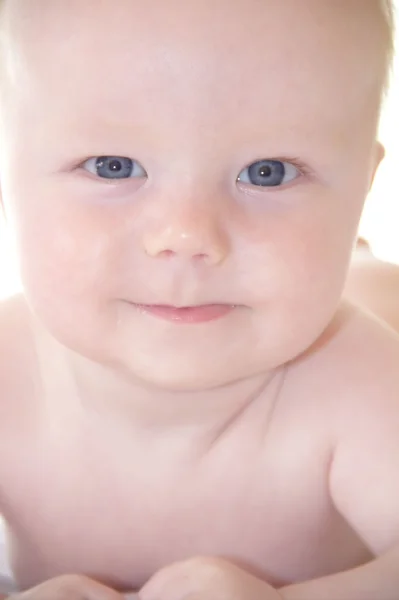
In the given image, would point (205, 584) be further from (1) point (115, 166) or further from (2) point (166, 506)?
(1) point (115, 166)

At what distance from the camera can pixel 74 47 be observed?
21.5 inches

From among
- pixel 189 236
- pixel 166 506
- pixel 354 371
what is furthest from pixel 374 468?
pixel 189 236

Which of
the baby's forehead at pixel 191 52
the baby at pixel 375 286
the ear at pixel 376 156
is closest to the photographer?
the baby's forehead at pixel 191 52

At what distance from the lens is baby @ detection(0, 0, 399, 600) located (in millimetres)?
537

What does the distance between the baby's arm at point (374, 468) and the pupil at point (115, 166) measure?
12.3 inches

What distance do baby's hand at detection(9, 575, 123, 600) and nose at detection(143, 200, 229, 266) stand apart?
0.89ft

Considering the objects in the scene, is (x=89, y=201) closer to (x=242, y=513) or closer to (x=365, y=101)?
(x=365, y=101)

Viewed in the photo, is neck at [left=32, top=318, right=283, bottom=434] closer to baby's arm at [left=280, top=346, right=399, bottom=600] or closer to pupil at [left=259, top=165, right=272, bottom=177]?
baby's arm at [left=280, top=346, right=399, bottom=600]

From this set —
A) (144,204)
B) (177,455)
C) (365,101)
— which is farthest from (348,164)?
(177,455)

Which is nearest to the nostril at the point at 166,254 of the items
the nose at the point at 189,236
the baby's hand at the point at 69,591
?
the nose at the point at 189,236

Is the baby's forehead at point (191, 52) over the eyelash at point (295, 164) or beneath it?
over

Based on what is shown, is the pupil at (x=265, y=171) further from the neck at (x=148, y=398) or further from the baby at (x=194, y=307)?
the neck at (x=148, y=398)

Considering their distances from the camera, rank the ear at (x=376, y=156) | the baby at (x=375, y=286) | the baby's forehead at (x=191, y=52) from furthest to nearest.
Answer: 1. the baby at (x=375, y=286)
2. the ear at (x=376, y=156)
3. the baby's forehead at (x=191, y=52)

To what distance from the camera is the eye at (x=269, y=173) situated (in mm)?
589
